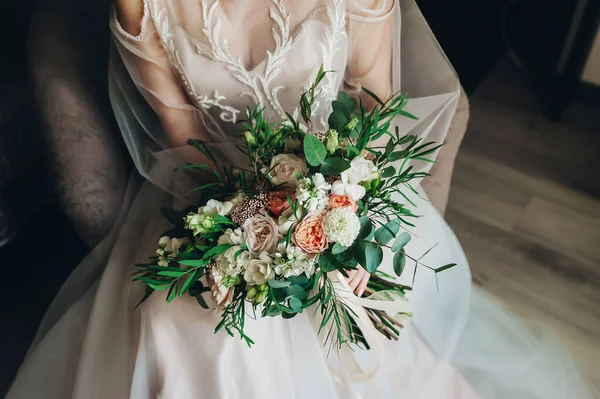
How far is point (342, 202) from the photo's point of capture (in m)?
0.74

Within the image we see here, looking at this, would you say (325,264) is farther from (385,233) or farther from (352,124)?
(352,124)

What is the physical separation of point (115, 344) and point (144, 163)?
1.21ft

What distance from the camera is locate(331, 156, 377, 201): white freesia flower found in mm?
748

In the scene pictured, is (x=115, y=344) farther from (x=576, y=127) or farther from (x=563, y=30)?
(x=563, y=30)

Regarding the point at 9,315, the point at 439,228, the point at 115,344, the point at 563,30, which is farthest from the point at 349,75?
the point at 563,30

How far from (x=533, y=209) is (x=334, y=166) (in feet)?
4.14

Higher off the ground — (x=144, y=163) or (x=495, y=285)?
(x=144, y=163)

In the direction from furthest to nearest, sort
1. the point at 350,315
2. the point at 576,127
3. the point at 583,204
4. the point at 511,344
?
the point at 576,127, the point at 583,204, the point at 511,344, the point at 350,315

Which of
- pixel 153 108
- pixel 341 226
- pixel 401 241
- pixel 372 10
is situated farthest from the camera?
pixel 153 108

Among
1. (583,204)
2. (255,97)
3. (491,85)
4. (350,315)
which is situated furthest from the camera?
(491,85)

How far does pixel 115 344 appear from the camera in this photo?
103 centimetres

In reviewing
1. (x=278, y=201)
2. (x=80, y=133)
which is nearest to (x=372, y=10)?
(x=278, y=201)

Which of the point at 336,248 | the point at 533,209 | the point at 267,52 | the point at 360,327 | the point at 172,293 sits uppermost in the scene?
the point at 267,52

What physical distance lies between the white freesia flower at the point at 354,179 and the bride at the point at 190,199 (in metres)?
0.22
